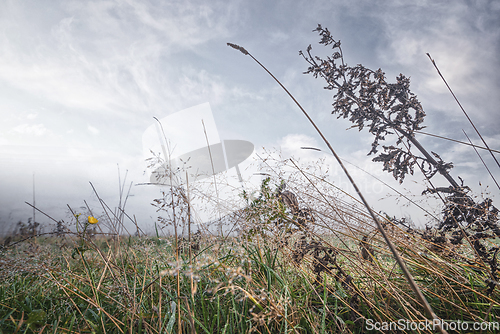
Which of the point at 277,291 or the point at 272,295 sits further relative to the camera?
the point at 277,291

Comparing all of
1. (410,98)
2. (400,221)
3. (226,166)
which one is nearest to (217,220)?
(400,221)

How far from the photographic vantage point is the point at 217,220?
1949mm

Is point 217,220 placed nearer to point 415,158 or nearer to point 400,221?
point 400,221

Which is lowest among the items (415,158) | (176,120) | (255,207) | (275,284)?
(275,284)

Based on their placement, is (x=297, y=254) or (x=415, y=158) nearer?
(x=297, y=254)

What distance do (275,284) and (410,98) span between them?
6.20ft

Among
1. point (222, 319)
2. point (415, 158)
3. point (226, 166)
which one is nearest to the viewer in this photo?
point (222, 319)

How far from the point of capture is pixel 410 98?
1987 millimetres

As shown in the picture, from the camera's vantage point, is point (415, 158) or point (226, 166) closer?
point (415, 158)

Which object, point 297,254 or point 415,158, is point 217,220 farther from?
point 415,158

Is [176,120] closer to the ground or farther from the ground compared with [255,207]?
farther from the ground

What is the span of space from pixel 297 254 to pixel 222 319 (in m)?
0.54

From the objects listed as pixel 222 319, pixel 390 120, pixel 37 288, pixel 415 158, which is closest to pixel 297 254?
pixel 222 319

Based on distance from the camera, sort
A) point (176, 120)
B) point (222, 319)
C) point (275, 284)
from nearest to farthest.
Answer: point (222, 319), point (275, 284), point (176, 120)
